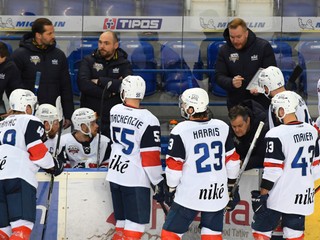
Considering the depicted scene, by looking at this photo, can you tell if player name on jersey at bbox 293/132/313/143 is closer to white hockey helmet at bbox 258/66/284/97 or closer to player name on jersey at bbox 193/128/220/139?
player name on jersey at bbox 193/128/220/139

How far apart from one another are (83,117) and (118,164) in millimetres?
949

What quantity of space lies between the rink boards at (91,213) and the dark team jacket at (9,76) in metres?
0.99

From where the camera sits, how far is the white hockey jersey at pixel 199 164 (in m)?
5.89

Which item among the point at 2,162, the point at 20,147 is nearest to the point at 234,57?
the point at 20,147

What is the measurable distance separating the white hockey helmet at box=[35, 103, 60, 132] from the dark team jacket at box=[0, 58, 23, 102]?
29 cm

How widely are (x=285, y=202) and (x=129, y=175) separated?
3.39 ft

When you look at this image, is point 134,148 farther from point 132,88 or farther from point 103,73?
point 103,73

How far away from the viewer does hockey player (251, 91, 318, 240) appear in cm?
596

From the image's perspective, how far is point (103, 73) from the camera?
7.30 metres

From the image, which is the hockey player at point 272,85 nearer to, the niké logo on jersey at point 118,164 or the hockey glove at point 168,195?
the hockey glove at point 168,195

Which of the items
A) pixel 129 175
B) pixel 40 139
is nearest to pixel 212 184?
pixel 129 175

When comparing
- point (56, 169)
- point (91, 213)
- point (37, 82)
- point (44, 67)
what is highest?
point (44, 67)

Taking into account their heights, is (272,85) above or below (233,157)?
above

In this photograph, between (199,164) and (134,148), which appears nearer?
(199,164)
